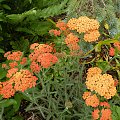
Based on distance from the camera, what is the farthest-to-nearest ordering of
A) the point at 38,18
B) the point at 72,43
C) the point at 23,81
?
1. the point at 38,18
2. the point at 72,43
3. the point at 23,81

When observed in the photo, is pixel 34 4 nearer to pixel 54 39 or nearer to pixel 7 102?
pixel 54 39

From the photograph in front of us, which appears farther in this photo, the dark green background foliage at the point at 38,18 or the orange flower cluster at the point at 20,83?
the dark green background foliage at the point at 38,18

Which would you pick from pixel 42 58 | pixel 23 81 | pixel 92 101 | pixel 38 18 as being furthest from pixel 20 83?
pixel 38 18

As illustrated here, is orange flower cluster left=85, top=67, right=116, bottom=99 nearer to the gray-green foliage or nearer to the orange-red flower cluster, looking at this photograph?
the orange-red flower cluster

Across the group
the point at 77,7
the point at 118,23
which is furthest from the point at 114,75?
the point at 77,7

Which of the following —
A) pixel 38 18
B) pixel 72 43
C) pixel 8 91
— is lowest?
pixel 38 18

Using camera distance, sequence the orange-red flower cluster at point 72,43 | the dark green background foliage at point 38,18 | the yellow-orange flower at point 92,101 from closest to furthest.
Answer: the yellow-orange flower at point 92,101
the orange-red flower cluster at point 72,43
the dark green background foliage at point 38,18

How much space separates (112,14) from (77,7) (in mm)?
368

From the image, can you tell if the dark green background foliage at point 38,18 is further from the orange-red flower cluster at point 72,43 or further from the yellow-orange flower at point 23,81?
the yellow-orange flower at point 23,81

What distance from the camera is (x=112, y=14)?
10.9 ft

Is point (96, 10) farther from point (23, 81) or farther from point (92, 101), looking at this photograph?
point (23, 81)

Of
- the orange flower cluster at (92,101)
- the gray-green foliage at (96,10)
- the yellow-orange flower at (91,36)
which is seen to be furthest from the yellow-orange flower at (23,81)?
the gray-green foliage at (96,10)

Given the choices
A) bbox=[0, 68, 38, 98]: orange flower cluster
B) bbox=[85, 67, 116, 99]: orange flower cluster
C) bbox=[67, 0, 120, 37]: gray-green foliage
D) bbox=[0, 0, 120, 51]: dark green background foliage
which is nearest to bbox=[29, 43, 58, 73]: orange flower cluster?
bbox=[0, 68, 38, 98]: orange flower cluster

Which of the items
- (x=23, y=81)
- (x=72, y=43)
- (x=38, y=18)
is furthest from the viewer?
(x=38, y=18)
